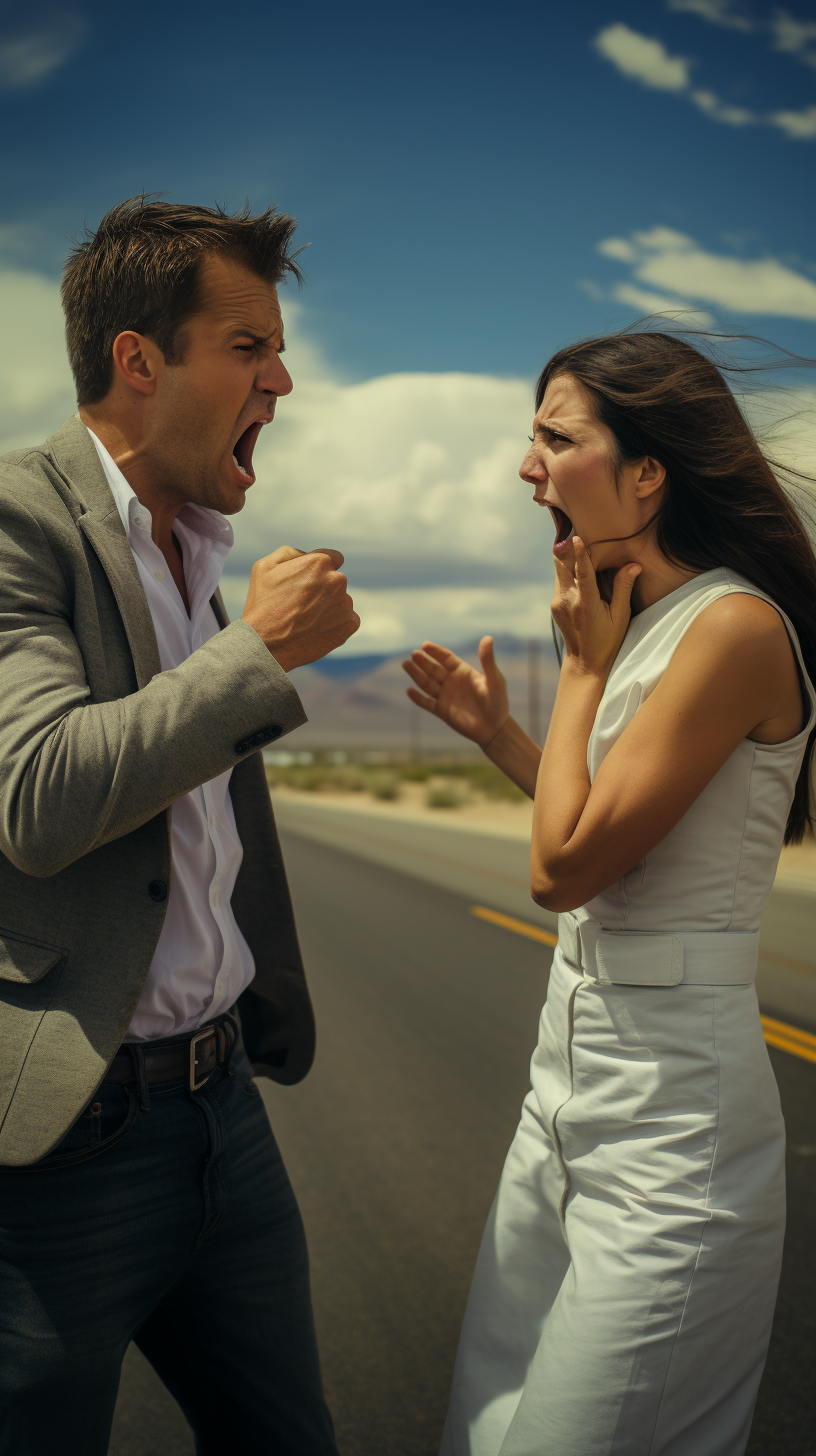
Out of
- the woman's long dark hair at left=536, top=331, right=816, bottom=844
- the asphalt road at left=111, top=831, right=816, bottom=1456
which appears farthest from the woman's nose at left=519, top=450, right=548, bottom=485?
the asphalt road at left=111, top=831, right=816, bottom=1456

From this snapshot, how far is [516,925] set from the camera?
10102 mm

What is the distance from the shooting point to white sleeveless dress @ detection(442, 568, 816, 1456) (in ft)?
Result: 5.65

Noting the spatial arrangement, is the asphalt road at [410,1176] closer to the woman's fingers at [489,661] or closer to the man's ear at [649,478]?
the woman's fingers at [489,661]

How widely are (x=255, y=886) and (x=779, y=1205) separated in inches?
45.8

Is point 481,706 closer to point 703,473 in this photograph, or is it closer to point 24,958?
point 703,473

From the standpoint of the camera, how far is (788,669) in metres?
1.87

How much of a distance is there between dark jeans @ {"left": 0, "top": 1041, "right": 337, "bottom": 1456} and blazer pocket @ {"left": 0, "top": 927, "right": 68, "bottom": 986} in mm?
273

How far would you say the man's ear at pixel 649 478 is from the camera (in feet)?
6.84

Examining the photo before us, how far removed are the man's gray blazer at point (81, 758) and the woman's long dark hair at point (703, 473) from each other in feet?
2.89

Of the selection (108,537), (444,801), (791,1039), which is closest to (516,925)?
(791,1039)

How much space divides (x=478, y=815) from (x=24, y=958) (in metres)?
28.4

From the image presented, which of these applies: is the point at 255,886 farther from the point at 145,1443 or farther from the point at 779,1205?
the point at 145,1443

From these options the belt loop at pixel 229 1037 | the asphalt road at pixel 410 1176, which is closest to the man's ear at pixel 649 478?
the belt loop at pixel 229 1037

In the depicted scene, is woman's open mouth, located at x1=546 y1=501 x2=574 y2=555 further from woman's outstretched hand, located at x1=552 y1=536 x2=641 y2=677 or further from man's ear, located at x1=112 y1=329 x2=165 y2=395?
man's ear, located at x1=112 y1=329 x2=165 y2=395
